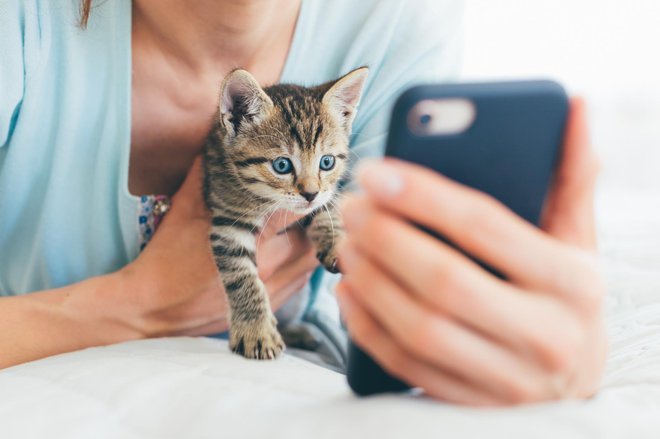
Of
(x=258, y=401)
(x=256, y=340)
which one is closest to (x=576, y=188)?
(x=258, y=401)

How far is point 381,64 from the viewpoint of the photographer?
1292 millimetres

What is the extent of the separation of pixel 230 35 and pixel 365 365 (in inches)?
32.5

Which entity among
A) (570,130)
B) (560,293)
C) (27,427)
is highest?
(570,130)

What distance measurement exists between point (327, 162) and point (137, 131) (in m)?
0.40

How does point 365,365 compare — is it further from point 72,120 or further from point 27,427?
point 72,120

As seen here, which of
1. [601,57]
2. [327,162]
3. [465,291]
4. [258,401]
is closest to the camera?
[465,291]

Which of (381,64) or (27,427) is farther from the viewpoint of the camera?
(381,64)

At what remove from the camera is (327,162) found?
124 centimetres

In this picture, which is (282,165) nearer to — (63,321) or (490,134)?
(63,321)

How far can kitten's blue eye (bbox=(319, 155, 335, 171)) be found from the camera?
123cm

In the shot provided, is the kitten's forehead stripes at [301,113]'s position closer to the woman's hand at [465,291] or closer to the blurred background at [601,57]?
the woman's hand at [465,291]

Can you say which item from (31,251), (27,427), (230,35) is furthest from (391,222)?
(31,251)

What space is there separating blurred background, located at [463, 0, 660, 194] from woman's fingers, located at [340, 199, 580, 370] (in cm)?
202

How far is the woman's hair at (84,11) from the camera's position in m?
1.06
